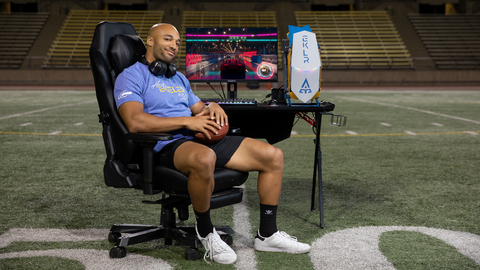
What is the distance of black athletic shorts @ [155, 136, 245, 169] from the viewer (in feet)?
8.46

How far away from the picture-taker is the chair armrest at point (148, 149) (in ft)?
7.92

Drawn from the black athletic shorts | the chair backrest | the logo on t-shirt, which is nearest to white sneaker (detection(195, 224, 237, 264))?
the black athletic shorts

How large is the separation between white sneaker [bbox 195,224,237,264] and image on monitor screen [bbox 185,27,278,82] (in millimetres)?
1811

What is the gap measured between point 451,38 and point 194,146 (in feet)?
101

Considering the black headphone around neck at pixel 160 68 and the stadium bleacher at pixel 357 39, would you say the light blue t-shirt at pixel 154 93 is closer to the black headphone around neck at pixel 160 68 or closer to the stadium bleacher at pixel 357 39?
the black headphone around neck at pixel 160 68

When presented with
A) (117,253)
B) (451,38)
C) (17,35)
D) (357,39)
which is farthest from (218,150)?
(451,38)

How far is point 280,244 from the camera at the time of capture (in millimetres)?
2709

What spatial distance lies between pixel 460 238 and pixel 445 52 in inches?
1104

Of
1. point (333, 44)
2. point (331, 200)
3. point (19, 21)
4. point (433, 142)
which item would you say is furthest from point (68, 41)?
point (331, 200)

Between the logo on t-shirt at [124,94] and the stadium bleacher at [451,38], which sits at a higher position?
the stadium bleacher at [451,38]

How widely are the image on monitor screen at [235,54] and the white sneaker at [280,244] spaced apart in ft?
5.64

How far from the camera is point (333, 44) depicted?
29.0 metres

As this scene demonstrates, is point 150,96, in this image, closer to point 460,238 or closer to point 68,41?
point 460,238

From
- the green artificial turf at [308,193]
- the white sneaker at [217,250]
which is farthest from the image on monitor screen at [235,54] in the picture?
the white sneaker at [217,250]
